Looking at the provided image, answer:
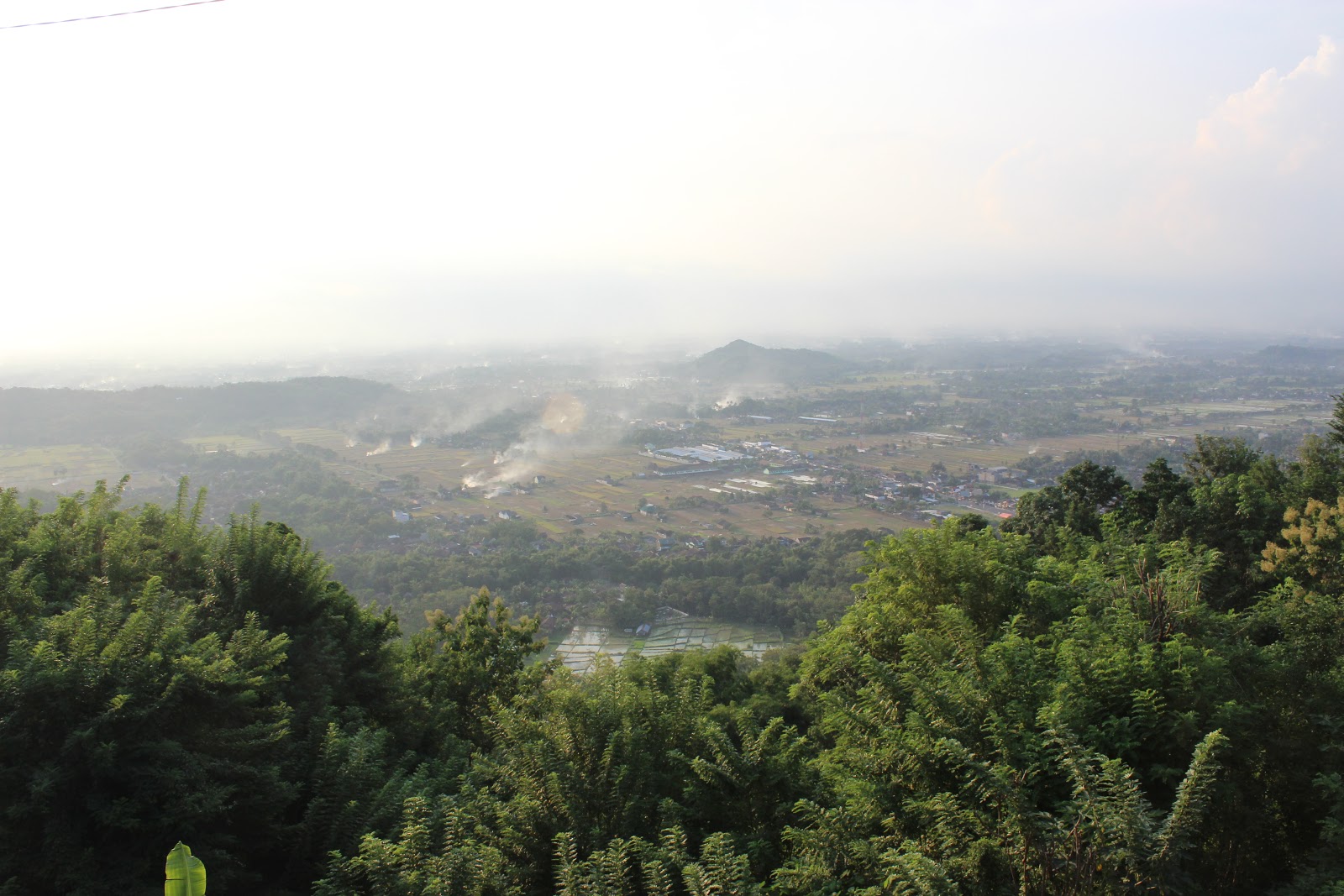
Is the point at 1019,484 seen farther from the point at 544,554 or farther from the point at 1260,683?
the point at 1260,683

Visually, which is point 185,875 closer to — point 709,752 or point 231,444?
point 709,752

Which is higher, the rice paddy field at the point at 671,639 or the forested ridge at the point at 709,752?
the forested ridge at the point at 709,752

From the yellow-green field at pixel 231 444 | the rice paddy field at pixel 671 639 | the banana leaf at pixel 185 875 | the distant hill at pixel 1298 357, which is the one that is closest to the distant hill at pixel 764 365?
the distant hill at pixel 1298 357

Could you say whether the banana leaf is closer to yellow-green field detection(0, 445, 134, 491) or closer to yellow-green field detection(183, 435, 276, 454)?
Result: yellow-green field detection(0, 445, 134, 491)

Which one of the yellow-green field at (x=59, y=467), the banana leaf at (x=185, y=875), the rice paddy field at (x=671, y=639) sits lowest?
the rice paddy field at (x=671, y=639)

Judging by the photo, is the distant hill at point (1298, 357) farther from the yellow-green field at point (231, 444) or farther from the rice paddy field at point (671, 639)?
the yellow-green field at point (231, 444)

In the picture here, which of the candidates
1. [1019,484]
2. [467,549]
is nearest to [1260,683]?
[467,549]

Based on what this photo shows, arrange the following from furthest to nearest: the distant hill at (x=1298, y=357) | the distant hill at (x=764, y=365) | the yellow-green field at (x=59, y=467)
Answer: the distant hill at (x=764, y=365), the distant hill at (x=1298, y=357), the yellow-green field at (x=59, y=467)

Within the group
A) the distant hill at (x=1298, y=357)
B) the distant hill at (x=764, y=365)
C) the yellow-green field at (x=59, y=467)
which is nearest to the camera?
the yellow-green field at (x=59, y=467)
